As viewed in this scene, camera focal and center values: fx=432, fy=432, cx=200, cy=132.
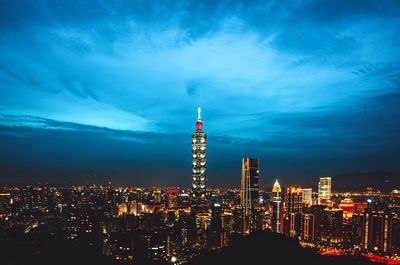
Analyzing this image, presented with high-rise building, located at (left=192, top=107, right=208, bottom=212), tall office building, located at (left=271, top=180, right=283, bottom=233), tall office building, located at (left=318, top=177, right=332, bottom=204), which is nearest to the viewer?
tall office building, located at (left=271, top=180, right=283, bottom=233)

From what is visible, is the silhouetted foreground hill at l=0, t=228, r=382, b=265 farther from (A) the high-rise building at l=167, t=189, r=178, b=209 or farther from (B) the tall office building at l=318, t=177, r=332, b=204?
(B) the tall office building at l=318, t=177, r=332, b=204

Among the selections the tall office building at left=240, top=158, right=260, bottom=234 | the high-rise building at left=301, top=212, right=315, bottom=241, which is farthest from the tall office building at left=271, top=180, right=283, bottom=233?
the tall office building at left=240, top=158, right=260, bottom=234

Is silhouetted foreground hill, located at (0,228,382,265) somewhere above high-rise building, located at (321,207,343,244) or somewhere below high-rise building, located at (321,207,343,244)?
above

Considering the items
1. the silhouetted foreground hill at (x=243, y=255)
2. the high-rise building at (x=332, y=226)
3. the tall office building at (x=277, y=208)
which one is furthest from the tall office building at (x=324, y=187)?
the silhouetted foreground hill at (x=243, y=255)

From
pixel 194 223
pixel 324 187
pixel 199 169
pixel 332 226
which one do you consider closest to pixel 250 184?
pixel 199 169

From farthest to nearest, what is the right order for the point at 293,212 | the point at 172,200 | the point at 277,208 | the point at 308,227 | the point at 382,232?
the point at 172,200, the point at 277,208, the point at 293,212, the point at 308,227, the point at 382,232

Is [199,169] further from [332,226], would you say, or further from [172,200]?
[332,226]
